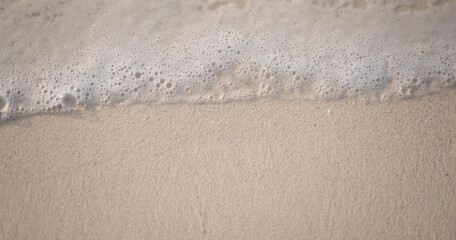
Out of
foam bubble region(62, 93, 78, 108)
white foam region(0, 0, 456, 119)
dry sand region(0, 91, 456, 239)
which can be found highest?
white foam region(0, 0, 456, 119)

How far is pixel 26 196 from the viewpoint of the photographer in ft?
5.38

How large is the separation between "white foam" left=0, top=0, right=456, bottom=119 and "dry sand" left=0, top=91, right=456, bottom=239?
0.12 m

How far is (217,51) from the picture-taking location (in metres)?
1.86

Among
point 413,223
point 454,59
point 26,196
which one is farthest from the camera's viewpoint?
point 454,59

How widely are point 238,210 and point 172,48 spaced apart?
101 centimetres

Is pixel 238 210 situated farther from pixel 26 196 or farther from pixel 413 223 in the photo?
pixel 26 196

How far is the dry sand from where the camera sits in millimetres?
1560

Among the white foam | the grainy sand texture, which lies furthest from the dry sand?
the white foam

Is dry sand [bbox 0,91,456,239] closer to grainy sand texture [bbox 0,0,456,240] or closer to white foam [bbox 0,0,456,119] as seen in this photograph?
grainy sand texture [bbox 0,0,456,240]

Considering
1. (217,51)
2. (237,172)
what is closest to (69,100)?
(217,51)

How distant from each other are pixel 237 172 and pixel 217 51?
0.72m

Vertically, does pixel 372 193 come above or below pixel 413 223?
above

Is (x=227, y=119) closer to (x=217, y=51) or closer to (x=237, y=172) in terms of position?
(x=237, y=172)

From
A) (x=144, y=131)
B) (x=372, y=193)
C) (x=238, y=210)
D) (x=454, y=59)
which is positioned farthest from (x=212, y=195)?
(x=454, y=59)
